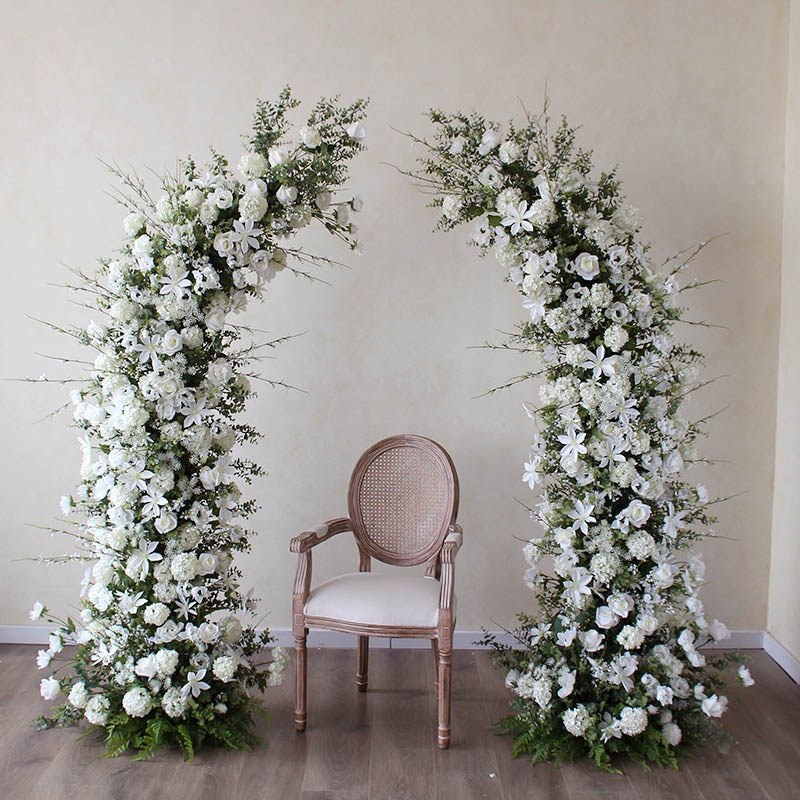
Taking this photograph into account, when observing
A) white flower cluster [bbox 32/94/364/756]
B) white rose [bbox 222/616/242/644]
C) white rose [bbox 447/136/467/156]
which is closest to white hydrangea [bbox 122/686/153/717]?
white flower cluster [bbox 32/94/364/756]

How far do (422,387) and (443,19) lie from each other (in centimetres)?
157

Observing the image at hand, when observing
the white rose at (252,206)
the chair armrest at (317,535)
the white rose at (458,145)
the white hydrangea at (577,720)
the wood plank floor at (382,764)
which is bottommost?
the wood plank floor at (382,764)

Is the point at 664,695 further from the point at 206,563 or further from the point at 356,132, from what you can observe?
the point at 356,132

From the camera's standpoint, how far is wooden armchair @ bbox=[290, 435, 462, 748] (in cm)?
312

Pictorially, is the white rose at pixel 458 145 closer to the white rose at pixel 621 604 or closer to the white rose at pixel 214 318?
the white rose at pixel 214 318

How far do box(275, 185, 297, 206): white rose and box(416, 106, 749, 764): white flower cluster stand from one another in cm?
53

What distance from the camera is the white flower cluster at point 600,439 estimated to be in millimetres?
3000

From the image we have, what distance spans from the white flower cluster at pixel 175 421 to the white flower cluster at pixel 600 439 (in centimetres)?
60

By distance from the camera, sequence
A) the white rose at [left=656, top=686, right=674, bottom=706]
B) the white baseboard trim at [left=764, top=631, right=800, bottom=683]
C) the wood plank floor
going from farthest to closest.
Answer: the white baseboard trim at [left=764, top=631, right=800, bottom=683]
the white rose at [left=656, top=686, right=674, bottom=706]
the wood plank floor

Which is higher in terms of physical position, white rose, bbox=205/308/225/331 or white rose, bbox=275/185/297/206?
white rose, bbox=275/185/297/206

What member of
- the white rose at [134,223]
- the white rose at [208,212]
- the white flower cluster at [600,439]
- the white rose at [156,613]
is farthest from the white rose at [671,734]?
the white rose at [134,223]

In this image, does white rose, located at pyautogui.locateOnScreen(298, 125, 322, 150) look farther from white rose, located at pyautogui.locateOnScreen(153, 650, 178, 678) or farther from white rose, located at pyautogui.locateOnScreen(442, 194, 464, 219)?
white rose, located at pyautogui.locateOnScreen(153, 650, 178, 678)

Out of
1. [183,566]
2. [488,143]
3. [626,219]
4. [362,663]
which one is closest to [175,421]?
[183,566]

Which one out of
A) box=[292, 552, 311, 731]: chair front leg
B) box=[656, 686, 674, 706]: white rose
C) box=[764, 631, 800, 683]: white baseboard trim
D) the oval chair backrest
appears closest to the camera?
box=[656, 686, 674, 706]: white rose
